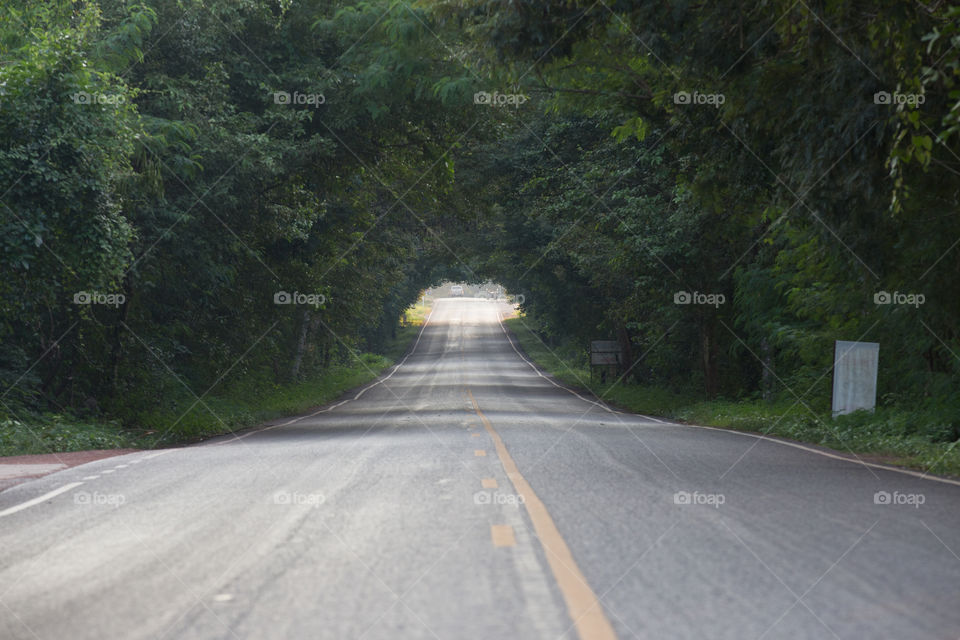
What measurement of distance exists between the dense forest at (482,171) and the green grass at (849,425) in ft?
0.76

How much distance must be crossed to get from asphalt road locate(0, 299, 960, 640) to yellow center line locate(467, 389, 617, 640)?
0.02 m

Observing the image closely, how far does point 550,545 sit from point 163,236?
16288 millimetres

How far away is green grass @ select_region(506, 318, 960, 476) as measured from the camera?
42.5 feet

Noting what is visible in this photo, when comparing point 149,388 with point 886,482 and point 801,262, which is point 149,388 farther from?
point 886,482

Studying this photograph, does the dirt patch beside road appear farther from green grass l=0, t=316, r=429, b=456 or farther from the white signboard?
the white signboard

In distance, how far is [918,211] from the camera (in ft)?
42.3

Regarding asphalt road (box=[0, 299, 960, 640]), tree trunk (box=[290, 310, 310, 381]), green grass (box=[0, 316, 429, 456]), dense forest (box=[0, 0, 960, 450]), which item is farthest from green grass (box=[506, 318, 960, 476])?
tree trunk (box=[290, 310, 310, 381])

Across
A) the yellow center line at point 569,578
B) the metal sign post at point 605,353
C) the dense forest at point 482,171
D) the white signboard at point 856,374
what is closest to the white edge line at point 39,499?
the yellow center line at point 569,578

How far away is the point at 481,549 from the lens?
19.9ft

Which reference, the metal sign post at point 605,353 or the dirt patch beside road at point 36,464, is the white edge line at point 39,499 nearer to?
the dirt patch beside road at point 36,464

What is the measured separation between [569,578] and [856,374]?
44.6 feet

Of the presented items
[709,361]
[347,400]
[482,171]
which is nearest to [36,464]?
[709,361]

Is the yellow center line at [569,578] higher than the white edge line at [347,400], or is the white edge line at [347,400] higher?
the yellow center line at [569,578]

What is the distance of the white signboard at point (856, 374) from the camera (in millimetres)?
17172
